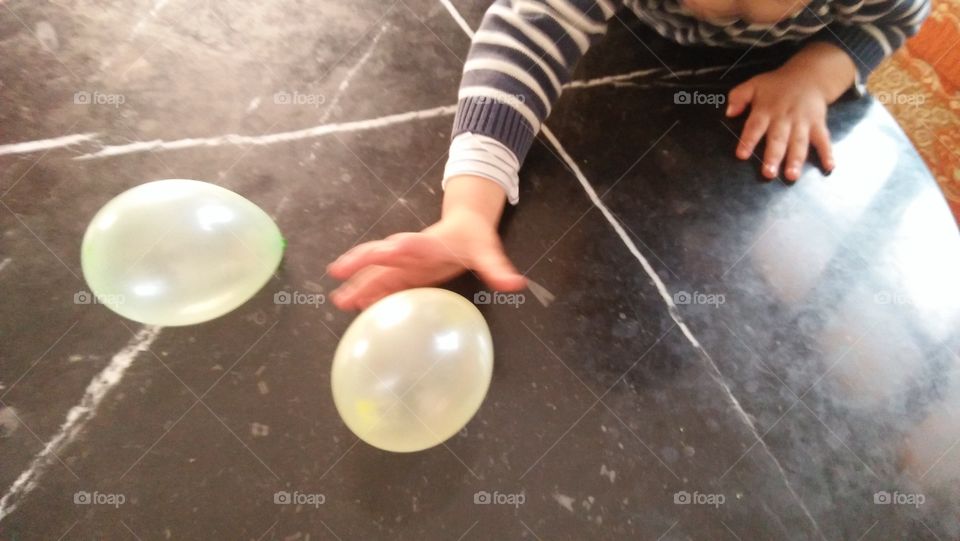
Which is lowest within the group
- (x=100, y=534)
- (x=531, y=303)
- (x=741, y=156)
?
(x=100, y=534)

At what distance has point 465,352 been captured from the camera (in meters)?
0.44

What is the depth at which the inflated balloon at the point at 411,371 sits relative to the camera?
0.43m

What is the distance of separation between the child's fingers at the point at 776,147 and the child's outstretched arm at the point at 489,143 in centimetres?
22

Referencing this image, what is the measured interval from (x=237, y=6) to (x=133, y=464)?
0.51 meters

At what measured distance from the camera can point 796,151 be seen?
0.61m

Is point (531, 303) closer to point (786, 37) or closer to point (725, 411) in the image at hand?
point (725, 411)

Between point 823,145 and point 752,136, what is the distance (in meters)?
0.08

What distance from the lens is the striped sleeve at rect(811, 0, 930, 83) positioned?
0.64 meters

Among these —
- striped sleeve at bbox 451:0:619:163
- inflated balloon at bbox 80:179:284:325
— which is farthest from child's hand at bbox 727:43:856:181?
inflated balloon at bbox 80:179:284:325

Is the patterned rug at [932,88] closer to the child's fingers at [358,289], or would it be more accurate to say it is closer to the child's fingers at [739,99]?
the child's fingers at [739,99]

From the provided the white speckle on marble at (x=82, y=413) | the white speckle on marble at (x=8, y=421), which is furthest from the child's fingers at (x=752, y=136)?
the white speckle on marble at (x=8, y=421)

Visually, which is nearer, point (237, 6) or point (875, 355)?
point (875, 355)

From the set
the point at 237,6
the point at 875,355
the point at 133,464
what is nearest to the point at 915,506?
the point at 875,355

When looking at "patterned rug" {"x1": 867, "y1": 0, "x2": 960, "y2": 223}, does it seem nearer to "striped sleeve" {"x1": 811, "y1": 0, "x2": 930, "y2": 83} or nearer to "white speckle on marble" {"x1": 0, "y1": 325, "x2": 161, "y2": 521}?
"striped sleeve" {"x1": 811, "y1": 0, "x2": 930, "y2": 83}
